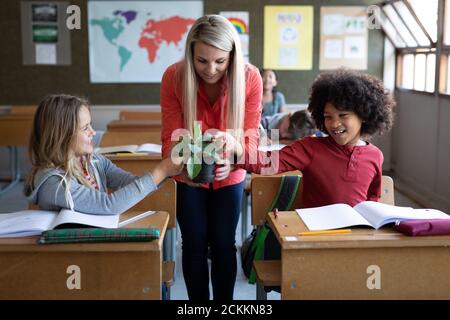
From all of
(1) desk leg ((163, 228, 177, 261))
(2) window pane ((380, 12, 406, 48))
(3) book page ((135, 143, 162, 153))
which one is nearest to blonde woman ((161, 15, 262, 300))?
(1) desk leg ((163, 228, 177, 261))

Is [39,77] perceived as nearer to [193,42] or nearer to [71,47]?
[71,47]

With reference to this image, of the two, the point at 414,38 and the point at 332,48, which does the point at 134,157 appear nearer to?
the point at 414,38

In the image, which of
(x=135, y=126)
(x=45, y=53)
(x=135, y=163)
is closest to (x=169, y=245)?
(x=135, y=163)

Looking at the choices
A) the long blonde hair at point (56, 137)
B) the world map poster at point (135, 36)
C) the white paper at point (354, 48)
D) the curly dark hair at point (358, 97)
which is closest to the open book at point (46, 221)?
the long blonde hair at point (56, 137)

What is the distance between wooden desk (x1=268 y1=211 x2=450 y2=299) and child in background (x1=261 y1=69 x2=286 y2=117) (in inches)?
133

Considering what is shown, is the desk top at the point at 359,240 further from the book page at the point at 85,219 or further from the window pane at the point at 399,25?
the window pane at the point at 399,25

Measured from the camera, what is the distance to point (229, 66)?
6.56 ft

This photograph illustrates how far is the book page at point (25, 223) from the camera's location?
5.21ft

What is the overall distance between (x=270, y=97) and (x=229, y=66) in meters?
3.15

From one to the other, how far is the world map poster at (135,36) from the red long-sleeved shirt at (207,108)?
13.9 ft

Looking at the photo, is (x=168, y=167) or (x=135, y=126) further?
(x=135, y=126)

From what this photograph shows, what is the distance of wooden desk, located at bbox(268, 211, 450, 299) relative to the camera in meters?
1.59

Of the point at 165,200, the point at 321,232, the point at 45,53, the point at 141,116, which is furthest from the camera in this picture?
the point at 45,53

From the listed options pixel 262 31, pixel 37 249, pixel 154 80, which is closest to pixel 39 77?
pixel 154 80
